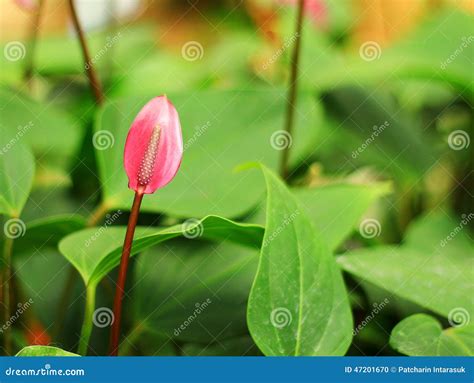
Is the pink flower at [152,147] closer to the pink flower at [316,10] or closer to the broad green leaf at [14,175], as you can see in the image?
the broad green leaf at [14,175]

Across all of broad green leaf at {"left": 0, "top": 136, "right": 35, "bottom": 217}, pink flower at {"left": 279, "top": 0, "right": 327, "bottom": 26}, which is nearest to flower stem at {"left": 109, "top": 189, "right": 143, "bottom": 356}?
broad green leaf at {"left": 0, "top": 136, "right": 35, "bottom": 217}

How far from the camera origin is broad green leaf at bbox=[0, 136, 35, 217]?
0.53 m

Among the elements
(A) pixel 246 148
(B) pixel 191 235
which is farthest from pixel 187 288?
(A) pixel 246 148

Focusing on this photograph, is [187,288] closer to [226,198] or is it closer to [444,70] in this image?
[226,198]

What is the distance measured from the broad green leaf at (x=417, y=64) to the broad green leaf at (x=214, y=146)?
0.26 ft

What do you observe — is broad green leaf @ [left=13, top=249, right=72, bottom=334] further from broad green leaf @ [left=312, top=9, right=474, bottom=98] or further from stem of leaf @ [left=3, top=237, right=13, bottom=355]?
broad green leaf @ [left=312, top=9, right=474, bottom=98]

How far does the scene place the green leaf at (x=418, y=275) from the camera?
542 millimetres

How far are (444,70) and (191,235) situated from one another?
14.1 inches

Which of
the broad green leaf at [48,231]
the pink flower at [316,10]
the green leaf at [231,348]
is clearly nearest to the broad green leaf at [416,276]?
the green leaf at [231,348]

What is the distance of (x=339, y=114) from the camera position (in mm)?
777

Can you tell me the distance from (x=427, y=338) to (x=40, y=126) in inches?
16.9

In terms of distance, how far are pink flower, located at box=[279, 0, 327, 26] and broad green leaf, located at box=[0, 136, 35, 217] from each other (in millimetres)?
420

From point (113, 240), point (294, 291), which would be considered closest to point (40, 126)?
point (113, 240)

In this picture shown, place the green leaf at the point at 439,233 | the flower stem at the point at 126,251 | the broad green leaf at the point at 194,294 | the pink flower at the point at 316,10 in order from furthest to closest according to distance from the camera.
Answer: the pink flower at the point at 316,10 → the green leaf at the point at 439,233 → the broad green leaf at the point at 194,294 → the flower stem at the point at 126,251
